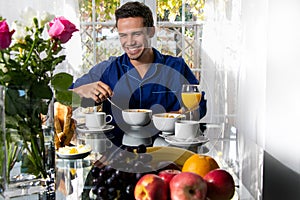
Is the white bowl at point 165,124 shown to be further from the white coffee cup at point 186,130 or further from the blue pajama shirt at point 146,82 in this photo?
the blue pajama shirt at point 146,82

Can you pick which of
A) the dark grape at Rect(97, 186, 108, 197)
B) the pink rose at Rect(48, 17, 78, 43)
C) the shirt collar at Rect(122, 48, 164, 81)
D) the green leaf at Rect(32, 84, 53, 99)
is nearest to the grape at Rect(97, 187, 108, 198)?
the dark grape at Rect(97, 186, 108, 197)

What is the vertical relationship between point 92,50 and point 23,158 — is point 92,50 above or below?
above

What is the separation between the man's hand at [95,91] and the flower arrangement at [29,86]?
1.31 meters

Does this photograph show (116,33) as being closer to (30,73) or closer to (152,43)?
(152,43)

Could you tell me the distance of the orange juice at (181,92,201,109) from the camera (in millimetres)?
2018

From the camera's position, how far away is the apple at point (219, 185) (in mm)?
827

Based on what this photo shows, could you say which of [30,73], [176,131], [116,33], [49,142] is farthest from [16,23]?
[116,33]

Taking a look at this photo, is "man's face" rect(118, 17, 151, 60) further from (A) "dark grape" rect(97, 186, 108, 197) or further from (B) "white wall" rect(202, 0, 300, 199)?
(A) "dark grape" rect(97, 186, 108, 197)

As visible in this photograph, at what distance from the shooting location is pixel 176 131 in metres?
1.52

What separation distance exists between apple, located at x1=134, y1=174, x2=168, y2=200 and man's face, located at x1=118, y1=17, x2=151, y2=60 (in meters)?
1.72

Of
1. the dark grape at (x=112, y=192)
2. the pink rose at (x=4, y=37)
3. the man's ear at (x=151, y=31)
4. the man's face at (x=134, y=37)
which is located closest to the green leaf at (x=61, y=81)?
the pink rose at (x=4, y=37)

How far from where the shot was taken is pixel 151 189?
0.79 m

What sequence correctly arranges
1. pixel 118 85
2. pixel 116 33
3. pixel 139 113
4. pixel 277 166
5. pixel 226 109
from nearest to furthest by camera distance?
1. pixel 277 166
2. pixel 139 113
3. pixel 118 85
4. pixel 116 33
5. pixel 226 109

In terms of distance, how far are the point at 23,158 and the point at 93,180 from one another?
0.61 ft
